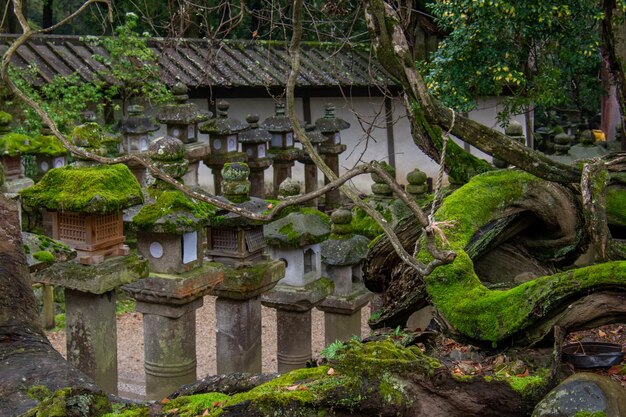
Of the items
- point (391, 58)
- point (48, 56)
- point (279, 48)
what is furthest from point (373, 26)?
point (279, 48)

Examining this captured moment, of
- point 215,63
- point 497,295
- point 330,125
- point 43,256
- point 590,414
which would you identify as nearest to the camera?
point 590,414

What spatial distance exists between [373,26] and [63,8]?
18.2 metres

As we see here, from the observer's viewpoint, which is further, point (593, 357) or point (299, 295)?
point (299, 295)

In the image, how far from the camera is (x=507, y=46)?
1125cm

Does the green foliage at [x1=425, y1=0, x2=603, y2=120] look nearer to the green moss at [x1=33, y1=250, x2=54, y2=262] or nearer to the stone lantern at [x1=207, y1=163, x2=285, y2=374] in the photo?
the stone lantern at [x1=207, y1=163, x2=285, y2=374]

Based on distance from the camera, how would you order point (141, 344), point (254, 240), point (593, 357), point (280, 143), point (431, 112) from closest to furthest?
point (593, 357)
point (431, 112)
point (254, 240)
point (141, 344)
point (280, 143)

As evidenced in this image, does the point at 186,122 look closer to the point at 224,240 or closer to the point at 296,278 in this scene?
the point at 296,278

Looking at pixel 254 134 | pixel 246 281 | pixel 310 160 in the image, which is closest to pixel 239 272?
pixel 246 281

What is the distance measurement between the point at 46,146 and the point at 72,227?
16.6 feet

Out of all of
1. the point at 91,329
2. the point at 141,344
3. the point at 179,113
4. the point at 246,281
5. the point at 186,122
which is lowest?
the point at 141,344

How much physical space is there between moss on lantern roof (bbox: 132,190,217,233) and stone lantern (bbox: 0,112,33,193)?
379cm

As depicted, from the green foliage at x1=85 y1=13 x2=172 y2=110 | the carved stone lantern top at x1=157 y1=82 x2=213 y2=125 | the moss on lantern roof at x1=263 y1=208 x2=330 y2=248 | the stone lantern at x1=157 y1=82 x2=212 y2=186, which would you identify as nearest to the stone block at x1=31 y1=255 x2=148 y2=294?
the moss on lantern roof at x1=263 y1=208 x2=330 y2=248

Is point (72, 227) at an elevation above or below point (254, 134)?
below

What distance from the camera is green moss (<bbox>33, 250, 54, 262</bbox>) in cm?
454
